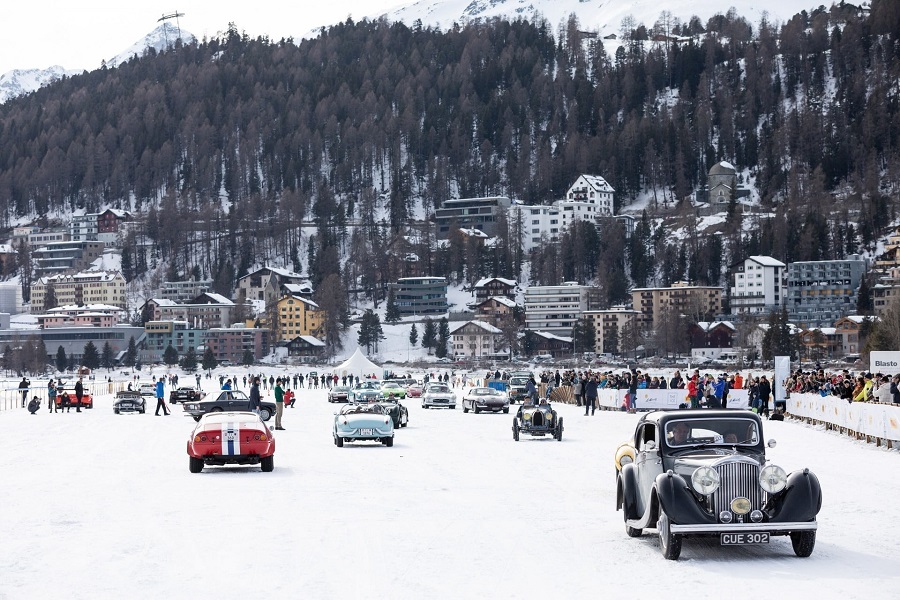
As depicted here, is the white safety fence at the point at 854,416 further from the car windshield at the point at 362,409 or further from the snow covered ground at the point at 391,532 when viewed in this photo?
the car windshield at the point at 362,409

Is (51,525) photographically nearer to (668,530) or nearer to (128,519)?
(128,519)

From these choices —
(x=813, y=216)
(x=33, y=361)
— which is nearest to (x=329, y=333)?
(x=33, y=361)

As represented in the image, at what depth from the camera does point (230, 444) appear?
2239cm

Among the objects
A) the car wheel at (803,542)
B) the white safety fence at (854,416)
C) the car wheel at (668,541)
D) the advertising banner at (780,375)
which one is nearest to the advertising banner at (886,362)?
the advertising banner at (780,375)

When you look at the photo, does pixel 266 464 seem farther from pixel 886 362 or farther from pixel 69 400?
pixel 69 400

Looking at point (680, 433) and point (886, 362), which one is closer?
point (680, 433)

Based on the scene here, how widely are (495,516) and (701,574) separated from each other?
15.5 ft

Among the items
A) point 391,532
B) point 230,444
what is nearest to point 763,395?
point 230,444

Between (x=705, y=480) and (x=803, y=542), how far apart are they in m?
1.15

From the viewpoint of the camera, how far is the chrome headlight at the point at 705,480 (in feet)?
40.1

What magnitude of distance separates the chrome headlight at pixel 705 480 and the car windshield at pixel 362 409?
18.3 m

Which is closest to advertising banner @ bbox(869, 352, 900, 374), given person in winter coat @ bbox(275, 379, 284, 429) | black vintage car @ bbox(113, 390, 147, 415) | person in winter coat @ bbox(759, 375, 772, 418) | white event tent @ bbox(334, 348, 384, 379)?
person in winter coat @ bbox(759, 375, 772, 418)

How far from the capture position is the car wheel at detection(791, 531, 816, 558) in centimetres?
1234

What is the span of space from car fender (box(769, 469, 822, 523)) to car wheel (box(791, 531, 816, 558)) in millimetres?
212
